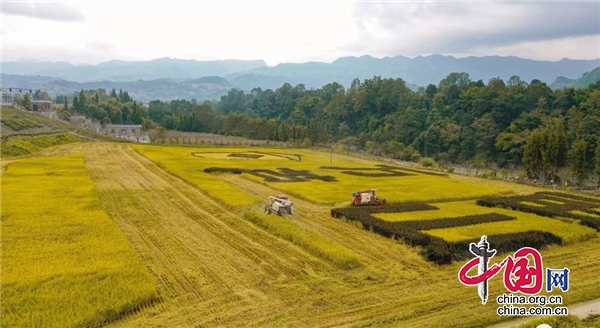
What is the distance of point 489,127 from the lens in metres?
74.9

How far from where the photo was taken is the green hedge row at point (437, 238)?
18641mm

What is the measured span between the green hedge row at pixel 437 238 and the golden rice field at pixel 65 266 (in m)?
11.1

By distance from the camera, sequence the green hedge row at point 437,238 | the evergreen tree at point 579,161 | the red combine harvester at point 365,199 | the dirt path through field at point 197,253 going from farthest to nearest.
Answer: the evergreen tree at point 579,161 < the red combine harvester at point 365,199 < the green hedge row at point 437,238 < the dirt path through field at point 197,253

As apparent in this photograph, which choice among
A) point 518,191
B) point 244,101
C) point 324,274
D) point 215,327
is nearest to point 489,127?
point 518,191

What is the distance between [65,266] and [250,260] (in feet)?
20.9

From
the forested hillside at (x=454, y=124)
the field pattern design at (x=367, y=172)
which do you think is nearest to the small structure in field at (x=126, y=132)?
the forested hillside at (x=454, y=124)

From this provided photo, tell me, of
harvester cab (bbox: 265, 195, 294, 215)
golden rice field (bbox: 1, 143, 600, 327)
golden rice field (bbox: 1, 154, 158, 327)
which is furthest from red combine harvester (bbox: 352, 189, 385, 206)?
golden rice field (bbox: 1, 154, 158, 327)

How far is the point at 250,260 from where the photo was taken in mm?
17297

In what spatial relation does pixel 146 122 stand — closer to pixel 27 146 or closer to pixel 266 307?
pixel 27 146

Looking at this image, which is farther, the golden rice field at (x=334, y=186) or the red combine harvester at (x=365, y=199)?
the golden rice field at (x=334, y=186)

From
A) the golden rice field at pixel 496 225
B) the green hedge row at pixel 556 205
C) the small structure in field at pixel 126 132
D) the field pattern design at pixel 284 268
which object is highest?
the small structure in field at pixel 126 132

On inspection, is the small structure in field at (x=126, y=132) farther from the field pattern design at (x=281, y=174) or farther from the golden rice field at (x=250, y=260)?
the golden rice field at (x=250, y=260)

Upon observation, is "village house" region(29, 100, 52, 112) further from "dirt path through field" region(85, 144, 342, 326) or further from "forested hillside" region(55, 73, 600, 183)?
"dirt path through field" region(85, 144, 342, 326)

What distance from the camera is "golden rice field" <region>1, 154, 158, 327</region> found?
1197cm
